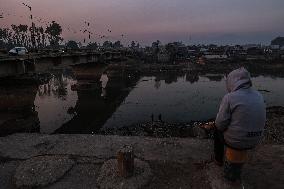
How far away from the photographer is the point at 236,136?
15.9 ft

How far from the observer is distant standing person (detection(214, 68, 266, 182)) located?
15.7 feet

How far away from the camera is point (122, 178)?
566cm

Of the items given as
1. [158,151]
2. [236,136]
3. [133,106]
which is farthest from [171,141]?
[133,106]

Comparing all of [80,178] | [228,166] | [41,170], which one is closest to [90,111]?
[41,170]

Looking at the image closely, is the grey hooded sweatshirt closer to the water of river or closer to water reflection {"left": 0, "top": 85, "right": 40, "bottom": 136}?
water reflection {"left": 0, "top": 85, "right": 40, "bottom": 136}

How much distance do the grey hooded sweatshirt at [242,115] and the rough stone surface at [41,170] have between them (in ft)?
11.3

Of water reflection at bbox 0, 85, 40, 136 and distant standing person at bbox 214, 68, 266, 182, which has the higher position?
distant standing person at bbox 214, 68, 266, 182

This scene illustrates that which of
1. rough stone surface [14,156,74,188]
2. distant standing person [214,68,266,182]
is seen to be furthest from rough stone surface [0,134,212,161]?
distant standing person [214,68,266,182]

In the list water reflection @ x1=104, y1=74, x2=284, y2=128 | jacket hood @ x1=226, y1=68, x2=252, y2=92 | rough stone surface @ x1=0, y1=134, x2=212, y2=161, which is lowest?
water reflection @ x1=104, y1=74, x2=284, y2=128

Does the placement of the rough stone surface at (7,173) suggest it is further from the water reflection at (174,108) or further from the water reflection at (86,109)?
the water reflection at (174,108)

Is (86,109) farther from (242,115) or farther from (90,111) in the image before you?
(242,115)

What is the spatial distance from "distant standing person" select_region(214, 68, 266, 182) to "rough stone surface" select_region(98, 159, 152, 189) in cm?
163

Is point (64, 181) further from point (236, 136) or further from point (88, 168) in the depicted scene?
point (236, 136)

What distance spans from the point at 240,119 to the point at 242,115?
7 centimetres
